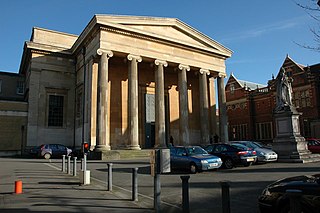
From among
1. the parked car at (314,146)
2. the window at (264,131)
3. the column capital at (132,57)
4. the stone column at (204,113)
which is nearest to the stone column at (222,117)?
the stone column at (204,113)

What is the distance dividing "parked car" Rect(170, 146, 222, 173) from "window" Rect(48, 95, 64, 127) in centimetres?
2217

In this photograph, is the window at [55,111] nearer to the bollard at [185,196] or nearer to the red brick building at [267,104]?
the bollard at [185,196]

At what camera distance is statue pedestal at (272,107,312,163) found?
56.3 feet

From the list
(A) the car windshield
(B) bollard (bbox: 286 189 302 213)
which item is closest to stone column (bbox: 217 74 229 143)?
(A) the car windshield

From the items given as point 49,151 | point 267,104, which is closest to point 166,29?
point 49,151

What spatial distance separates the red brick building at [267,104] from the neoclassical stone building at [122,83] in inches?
540

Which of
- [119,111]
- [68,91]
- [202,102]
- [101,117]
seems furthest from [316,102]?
[68,91]

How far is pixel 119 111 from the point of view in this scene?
1211 inches

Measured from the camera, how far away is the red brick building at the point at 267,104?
39.9 m

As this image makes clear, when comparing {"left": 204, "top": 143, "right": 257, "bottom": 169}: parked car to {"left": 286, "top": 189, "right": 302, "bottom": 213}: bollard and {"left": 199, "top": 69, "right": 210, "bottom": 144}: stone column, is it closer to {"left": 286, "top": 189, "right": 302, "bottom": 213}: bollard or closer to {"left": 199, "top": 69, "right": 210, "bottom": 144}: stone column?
{"left": 286, "top": 189, "right": 302, "bottom": 213}: bollard

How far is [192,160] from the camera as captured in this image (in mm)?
13633

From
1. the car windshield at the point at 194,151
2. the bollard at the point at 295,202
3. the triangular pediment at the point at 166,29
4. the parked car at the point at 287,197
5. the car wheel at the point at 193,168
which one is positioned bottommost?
the car wheel at the point at 193,168

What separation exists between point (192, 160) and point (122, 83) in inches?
782

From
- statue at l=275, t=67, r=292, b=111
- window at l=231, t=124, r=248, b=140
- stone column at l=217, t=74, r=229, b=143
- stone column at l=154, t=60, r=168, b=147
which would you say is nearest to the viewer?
statue at l=275, t=67, r=292, b=111
